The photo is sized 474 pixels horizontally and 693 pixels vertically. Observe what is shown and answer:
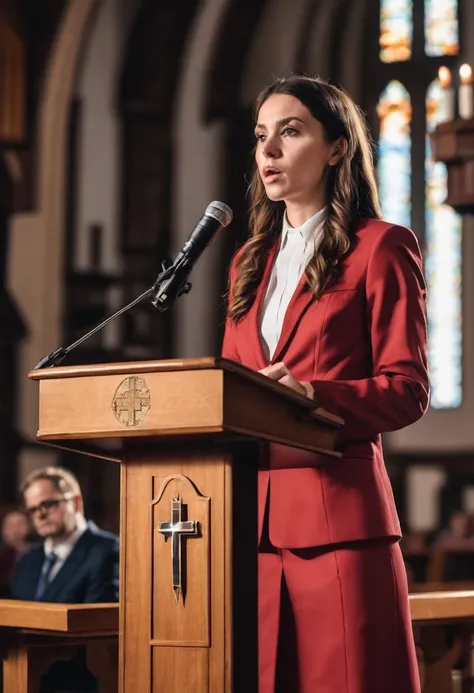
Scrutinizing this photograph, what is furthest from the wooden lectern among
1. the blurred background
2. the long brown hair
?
the blurred background

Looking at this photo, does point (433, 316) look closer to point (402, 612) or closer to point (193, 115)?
point (193, 115)

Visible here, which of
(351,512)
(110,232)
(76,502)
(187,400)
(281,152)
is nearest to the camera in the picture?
(187,400)

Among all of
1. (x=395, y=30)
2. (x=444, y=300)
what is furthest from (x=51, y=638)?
(x=395, y=30)

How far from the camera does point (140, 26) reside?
46.9 ft

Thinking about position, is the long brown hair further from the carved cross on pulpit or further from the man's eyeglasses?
the man's eyeglasses

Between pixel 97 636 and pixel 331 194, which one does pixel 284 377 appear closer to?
pixel 331 194

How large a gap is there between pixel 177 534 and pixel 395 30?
1879 centimetres

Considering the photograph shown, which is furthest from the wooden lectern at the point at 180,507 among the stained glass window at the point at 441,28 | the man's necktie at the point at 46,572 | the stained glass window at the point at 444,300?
the stained glass window at the point at 441,28

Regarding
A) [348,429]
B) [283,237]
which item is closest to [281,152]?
[283,237]

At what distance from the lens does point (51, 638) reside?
156 inches

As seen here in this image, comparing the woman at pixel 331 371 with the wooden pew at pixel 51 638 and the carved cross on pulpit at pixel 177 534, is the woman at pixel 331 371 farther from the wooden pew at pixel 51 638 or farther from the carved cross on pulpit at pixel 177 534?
the wooden pew at pixel 51 638

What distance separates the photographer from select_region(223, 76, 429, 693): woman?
7.59 feet

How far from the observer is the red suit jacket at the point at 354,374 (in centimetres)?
233

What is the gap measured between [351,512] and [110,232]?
11.7 meters
